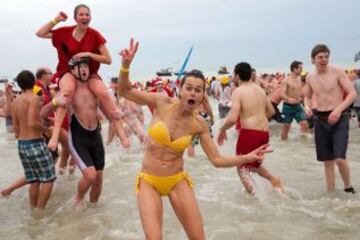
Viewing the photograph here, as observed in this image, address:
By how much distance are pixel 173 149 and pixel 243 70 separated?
3.05 meters

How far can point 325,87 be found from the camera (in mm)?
6668

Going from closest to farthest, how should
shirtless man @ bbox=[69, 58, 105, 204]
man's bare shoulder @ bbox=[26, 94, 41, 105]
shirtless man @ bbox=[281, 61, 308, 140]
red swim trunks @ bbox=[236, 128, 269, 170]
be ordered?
shirtless man @ bbox=[69, 58, 105, 204] < man's bare shoulder @ bbox=[26, 94, 41, 105] < red swim trunks @ bbox=[236, 128, 269, 170] < shirtless man @ bbox=[281, 61, 308, 140]

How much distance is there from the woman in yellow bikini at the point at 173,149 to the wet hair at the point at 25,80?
2.63m

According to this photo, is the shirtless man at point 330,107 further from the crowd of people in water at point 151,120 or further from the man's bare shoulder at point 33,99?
the man's bare shoulder at point 33,99

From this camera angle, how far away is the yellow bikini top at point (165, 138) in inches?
161

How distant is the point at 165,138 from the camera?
409 centimetres

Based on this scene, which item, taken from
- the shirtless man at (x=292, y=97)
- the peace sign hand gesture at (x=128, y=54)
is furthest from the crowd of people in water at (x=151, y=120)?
the shirtless man at (x=292, y=97)

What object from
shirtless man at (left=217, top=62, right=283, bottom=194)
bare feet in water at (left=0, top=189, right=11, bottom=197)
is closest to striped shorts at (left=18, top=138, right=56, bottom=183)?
bare feet in water at (left=0, top=189, right=11, bottom=197)

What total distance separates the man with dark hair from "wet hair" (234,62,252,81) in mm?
2838

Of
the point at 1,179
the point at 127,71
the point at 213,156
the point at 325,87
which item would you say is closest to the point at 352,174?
the point at 325,87

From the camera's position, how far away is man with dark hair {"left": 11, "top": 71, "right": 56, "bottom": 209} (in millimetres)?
6270

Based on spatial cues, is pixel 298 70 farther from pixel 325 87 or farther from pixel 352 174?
pixel 325 87

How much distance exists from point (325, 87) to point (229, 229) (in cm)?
249

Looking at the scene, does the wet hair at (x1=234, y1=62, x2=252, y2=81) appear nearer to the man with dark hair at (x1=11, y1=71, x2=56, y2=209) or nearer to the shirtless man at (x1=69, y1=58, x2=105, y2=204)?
the shirtless man at (x1=69, y1=58, x2=105, y2=204)
